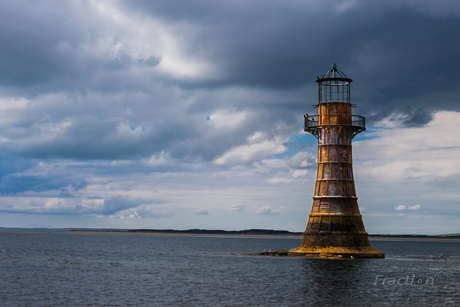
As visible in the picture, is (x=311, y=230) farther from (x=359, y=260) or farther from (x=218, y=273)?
(x=218, y=273)

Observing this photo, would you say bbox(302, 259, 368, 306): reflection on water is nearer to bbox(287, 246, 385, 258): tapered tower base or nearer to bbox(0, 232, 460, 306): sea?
bbox(0, 232, 460, 306): sea

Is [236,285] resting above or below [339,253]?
below

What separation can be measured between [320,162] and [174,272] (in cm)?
1833

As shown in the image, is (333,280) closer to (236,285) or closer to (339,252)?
(236,285)

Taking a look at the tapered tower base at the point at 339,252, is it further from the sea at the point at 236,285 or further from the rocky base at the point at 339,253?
the sea at the point at 236,285

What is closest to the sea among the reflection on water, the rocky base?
the reflection on water

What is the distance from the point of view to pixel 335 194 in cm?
5278

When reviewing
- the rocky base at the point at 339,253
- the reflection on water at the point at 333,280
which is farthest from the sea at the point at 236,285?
the rocky base at the point at 339,253

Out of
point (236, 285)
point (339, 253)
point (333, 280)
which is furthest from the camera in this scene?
point (339, 253)

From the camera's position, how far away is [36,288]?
37.6m

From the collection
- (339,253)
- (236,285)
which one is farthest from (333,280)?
(339,253)

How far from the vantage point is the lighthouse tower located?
172ft

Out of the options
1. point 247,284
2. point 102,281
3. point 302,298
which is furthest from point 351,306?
point 102,281

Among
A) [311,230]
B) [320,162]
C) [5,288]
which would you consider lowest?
[5,288]
